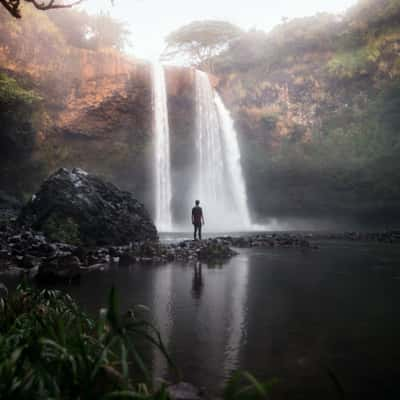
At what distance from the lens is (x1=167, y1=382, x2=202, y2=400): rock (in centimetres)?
211

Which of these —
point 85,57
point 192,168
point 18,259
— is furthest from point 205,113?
point 18,259

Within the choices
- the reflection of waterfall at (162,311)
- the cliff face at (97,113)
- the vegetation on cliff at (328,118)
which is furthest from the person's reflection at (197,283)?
the vegetation on cliff at (328,118)

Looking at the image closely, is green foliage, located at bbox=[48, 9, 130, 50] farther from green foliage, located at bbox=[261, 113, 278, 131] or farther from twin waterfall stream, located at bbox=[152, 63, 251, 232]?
green foliage, located at bbox=[261, 113, 278, 131]

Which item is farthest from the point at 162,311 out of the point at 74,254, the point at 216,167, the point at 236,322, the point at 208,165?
the point at 216,167

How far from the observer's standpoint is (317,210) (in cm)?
2831

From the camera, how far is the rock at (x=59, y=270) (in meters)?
6.52

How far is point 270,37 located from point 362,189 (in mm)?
16792

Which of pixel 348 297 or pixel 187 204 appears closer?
pixel 348 297

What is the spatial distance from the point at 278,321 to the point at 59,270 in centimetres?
408

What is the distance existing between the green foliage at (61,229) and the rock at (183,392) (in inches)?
416

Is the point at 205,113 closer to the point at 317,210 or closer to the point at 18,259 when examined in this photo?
the point at 317,210

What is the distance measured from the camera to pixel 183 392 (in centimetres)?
219

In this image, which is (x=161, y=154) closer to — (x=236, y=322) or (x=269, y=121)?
(x=269, y=121)

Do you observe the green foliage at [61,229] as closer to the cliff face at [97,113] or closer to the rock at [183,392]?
the rock at [183,392]
